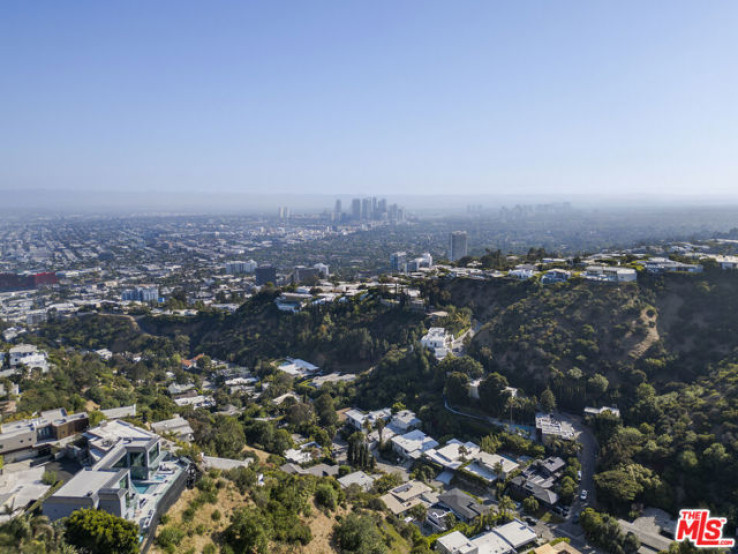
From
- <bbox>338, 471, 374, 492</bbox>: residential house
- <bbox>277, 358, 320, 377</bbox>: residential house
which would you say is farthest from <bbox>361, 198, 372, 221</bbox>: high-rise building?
<bbox>338, 471, 374, 492</bbox>: residential house

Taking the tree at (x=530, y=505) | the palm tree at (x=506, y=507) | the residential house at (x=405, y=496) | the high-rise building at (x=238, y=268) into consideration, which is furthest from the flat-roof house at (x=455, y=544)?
the high-rise building at (x=238, y=268)

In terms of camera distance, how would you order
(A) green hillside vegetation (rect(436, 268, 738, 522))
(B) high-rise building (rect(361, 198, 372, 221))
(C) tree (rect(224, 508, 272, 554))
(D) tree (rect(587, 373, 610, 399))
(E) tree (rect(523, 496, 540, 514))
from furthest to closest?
(B) high-rise building (rect(361, 198, 372, 221))
(D) tree (rect(587, 373, 610, 399))
(A) green hillside vegetation (rect(436, 268, 738, 522))
(E) tree (rect(523, 496, 540, 514))
(C) tree (rect(224, 508, 272, 554))

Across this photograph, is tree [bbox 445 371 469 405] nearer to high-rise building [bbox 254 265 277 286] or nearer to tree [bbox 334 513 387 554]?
tree [bbox 334 513 387 554]

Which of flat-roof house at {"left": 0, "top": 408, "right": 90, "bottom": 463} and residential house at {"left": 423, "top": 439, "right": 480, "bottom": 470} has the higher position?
flat-roof house at {"left": 0, "top": 408, "right": 90, "bottom": 463}

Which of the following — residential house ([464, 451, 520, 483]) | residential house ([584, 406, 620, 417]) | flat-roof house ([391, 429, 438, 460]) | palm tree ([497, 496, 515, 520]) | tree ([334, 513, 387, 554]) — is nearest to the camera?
tree ([334, 513, 387, 554])

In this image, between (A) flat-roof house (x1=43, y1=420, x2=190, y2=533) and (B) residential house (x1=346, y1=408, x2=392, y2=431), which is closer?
(A) flat-roof house (x1=43, y1=420, x2=190, y2=533)

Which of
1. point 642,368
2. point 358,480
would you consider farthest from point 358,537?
point 642,368

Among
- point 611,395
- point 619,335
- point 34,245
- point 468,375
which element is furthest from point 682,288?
point 34,245
